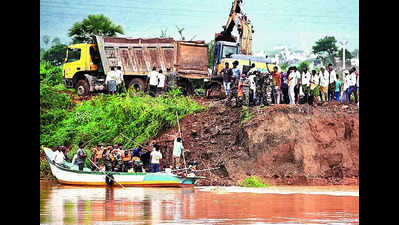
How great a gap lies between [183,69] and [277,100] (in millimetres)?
4462

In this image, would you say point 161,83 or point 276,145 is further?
point 161,83

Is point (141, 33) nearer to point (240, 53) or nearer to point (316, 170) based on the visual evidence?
point (240, 53)

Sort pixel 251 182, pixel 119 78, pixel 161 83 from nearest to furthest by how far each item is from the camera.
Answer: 1. pixel 251 182
2. pixel 161 83
3. pixel 119 78

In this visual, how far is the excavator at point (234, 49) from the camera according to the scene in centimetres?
2691

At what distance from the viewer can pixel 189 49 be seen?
1075 inches

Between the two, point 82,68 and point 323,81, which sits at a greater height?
point 82,68

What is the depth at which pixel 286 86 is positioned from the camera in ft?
80.8

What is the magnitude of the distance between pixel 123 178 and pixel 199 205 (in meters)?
3.67

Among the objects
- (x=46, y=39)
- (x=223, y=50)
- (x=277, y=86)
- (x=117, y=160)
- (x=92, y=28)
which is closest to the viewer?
(x=117, y=160)

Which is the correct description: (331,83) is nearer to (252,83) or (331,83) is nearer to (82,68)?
(252,83)

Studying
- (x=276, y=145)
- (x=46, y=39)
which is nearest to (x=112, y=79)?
(x=276, y=145)

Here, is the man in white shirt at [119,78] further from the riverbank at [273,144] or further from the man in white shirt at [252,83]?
the man in white shirt at [252,83]

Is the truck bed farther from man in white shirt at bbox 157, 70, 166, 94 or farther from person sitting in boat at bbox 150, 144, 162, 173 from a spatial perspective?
person sitting in boat at bbox 150, 144, 162, 173

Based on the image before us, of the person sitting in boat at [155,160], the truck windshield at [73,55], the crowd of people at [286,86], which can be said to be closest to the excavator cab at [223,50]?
the crowd of people at [286,86]
